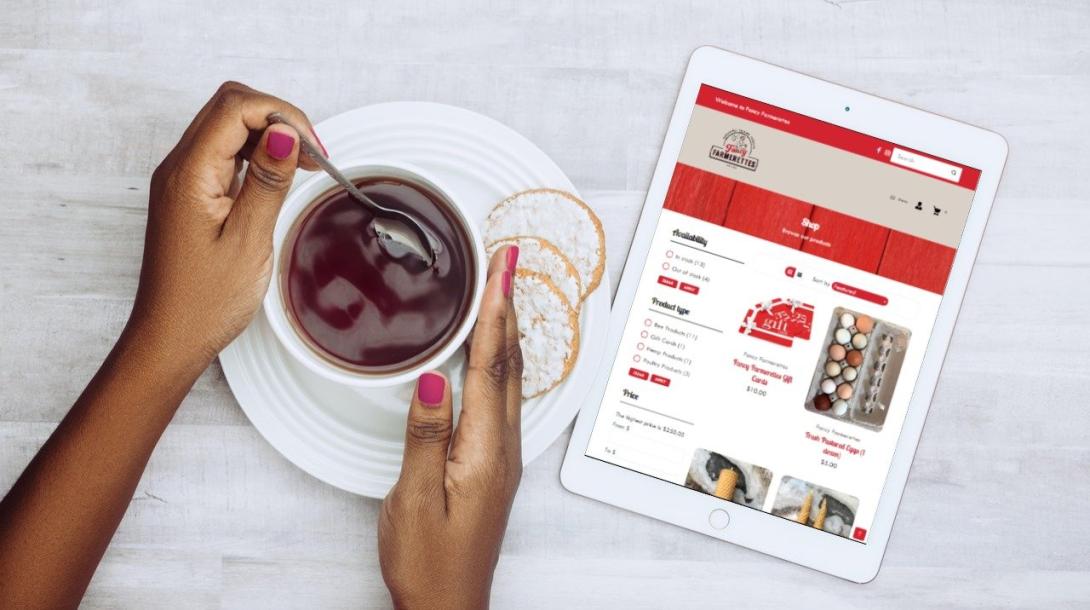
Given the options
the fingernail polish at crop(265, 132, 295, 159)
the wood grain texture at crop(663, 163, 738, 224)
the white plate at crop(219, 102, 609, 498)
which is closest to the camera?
the fingernail polish at crop(265, 132, 295, 159)

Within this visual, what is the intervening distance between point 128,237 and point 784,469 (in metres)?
0.69

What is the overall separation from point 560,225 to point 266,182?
0.25 m

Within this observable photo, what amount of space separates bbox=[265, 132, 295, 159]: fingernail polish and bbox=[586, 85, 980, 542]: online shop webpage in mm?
360

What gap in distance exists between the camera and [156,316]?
24.8 inches

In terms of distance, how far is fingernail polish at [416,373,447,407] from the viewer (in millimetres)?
609

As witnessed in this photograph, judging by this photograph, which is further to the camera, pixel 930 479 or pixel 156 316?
pixel 930 479

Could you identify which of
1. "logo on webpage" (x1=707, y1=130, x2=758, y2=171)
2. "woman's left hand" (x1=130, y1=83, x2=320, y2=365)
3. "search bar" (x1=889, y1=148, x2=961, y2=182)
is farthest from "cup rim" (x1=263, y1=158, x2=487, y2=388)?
"search bar" (x1=889, y1=148, x2=961, y2=182)

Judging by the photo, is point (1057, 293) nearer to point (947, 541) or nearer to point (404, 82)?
point (947, 541)

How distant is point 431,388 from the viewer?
61 centimetres

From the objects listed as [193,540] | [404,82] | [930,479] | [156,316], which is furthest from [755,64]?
[193,540]

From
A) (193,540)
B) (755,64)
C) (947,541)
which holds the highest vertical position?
(755,64)

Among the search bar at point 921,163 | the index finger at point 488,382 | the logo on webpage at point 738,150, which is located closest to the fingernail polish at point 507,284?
the index finger at point 488,382

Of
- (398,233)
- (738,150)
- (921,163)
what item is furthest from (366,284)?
(921,163)

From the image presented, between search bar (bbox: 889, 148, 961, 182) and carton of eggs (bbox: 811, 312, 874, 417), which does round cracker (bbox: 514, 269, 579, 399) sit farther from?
search bar (bbox: 889, 148, 961, 182)
